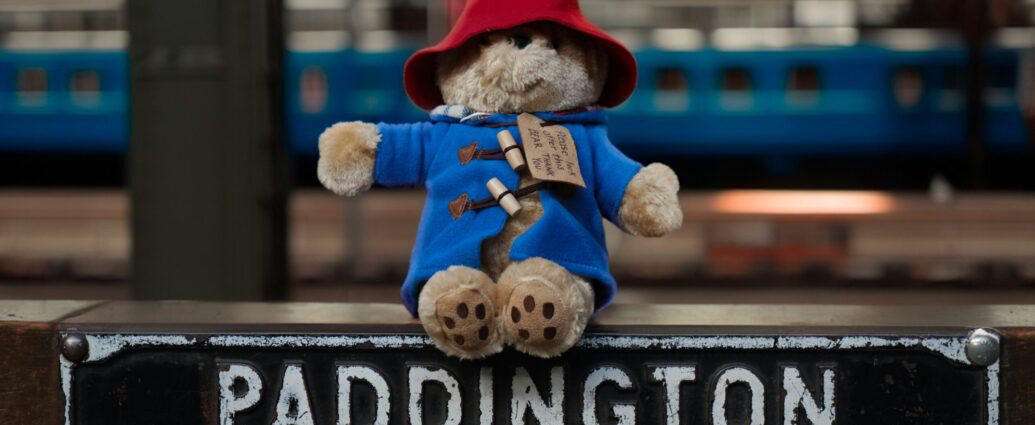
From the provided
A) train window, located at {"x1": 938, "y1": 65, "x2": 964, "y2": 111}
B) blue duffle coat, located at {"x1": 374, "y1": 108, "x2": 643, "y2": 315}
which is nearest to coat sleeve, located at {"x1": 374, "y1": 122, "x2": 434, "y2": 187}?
blue duffle coat, located at {"x1": 374, "y1": 108, "x2": 643, "y2": 315}

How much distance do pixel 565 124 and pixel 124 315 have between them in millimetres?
836

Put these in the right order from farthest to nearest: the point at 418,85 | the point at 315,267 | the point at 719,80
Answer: the point at 719,80, the point at 315,267, the point at 418,85

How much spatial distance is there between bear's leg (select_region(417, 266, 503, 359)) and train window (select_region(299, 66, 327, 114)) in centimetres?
704

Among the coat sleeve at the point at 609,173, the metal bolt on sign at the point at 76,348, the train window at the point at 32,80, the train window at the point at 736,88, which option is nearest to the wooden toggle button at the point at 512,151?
the coat sleeve at the point at 609,173

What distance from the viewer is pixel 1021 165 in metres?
10.3

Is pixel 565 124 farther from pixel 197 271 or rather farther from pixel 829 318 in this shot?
pixel 197 271

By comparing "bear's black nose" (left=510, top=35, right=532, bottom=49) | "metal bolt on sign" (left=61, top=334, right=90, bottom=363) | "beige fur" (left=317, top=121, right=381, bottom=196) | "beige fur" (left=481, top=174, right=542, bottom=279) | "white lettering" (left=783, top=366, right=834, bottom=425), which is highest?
"bear's black nose" (left=510, top=35, right=532, bottom=49)

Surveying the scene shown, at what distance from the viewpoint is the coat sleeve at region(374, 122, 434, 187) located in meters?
2.01

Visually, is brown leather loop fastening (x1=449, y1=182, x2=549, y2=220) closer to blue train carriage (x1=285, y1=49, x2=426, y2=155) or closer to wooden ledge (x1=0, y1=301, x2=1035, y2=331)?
wooden ledge (x1=0, y1=301, x2=1035, y2=331)

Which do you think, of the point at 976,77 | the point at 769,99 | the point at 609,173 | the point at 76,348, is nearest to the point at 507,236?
the point at 609,173

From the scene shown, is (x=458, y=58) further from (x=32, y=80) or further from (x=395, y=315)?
(x=32, y=80)

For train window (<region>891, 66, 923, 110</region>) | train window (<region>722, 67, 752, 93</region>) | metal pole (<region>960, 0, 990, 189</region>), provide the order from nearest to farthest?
metal pole (<region>960, 0, 990, 189</region>)
train window (<region>722, 67, 752, 93</region>)
train window (<region>891, 66, 923, 110</region>)

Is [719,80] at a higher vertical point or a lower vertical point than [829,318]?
higher

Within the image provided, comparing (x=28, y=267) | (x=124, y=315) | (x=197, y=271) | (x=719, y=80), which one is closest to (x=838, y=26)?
(x=719, y=80)
